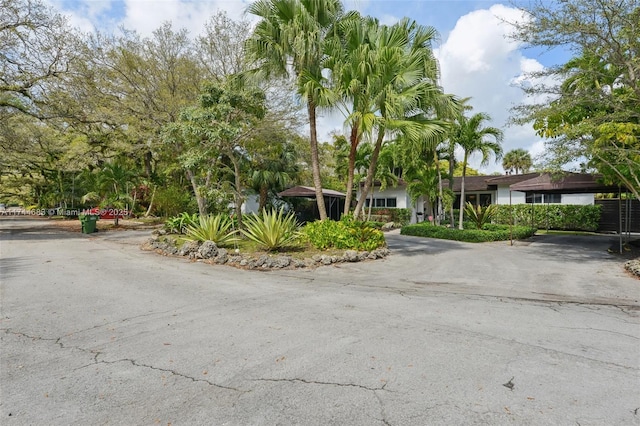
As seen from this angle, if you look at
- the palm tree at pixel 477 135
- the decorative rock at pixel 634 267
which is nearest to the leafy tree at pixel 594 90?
the decorative rock at pixel 634 267

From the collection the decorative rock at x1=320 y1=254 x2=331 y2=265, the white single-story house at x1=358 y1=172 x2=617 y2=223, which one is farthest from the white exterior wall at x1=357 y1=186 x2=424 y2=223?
the decorative rock at x1=320 y1=254 x2=331 y2=265

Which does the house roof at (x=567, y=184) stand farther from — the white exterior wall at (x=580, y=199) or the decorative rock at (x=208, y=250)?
the decorative rock at (x=208, y=250)

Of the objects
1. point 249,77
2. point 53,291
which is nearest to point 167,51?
point 249,77

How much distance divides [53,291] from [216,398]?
200 inches

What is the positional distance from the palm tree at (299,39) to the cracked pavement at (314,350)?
19.7 ft

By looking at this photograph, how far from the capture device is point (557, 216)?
843 inches

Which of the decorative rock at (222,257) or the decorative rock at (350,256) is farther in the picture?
the decorative rock at (350,256)

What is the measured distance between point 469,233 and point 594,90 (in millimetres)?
7514

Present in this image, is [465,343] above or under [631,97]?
under

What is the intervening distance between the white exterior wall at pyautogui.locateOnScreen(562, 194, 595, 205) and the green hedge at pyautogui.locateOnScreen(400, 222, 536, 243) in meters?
6.67

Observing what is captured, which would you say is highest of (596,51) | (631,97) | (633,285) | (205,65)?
(205,65)

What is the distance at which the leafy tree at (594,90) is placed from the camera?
8133 millimetres

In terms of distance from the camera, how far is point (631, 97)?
870cm

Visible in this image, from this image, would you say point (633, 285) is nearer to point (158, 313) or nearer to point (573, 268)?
point (573, 268)
